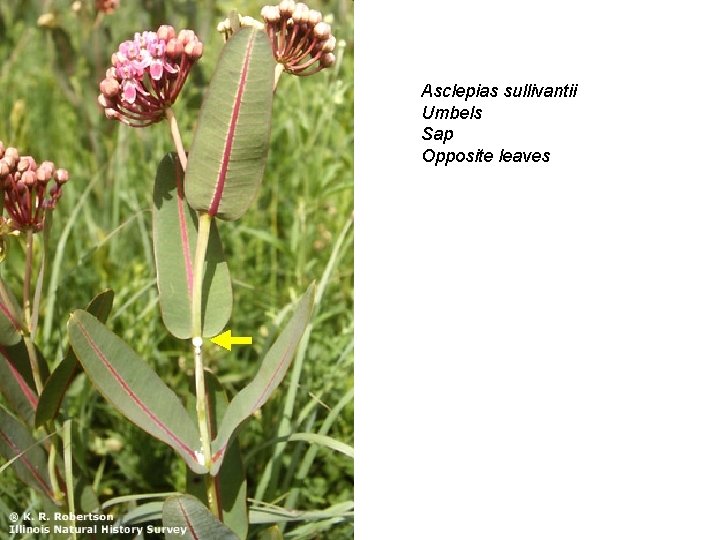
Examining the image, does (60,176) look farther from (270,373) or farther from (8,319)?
(270,373)

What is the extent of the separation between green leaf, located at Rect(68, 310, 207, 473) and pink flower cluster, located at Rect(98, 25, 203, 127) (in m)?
0.22

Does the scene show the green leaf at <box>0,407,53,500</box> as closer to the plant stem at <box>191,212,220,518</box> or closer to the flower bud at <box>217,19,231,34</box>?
the plant stem at <box>191,212,220,518</box>

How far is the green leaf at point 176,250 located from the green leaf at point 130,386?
6cm

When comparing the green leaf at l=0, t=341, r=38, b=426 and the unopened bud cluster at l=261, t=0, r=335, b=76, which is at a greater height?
the unopened bud cluster at l=261, t=0, r=335, b=76

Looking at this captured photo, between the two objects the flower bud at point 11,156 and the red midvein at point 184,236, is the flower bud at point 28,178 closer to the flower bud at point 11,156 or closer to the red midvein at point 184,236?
the flower bud at point 11,156

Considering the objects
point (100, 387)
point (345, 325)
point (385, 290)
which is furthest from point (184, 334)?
point (345, 325)

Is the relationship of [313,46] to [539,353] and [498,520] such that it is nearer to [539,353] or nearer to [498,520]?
[539,353]

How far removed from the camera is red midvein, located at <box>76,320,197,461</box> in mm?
909

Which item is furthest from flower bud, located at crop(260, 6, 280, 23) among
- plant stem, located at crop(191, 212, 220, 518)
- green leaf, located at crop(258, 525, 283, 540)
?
green leaf, located at crop(258, 525, 283, 540)

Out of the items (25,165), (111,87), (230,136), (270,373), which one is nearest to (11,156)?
(25,165)

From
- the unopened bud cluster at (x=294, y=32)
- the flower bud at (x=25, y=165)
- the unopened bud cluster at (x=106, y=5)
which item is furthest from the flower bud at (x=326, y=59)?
the unopened bud cluster at (x=106, y=5)

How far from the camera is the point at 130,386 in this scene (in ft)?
3.05

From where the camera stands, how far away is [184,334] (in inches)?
38.6

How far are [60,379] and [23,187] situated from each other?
21 centimetres
